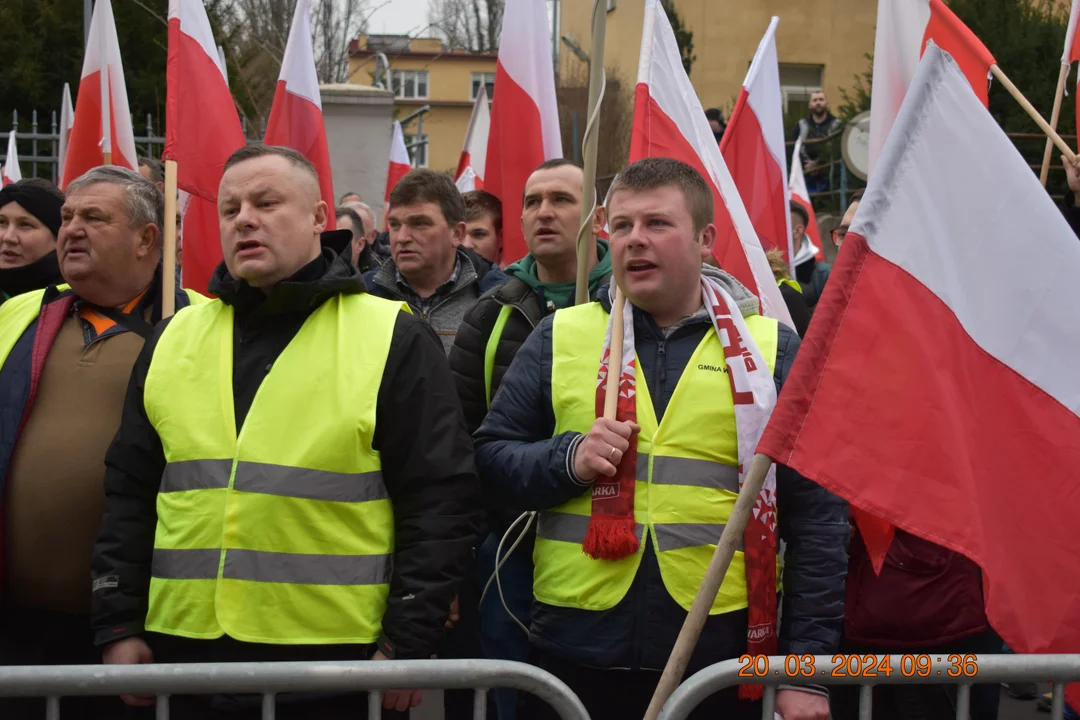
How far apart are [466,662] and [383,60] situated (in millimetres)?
16666

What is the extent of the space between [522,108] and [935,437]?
3.42 metres

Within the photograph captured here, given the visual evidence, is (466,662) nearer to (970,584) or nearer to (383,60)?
(970,584)

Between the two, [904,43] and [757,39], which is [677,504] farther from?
[757,39]

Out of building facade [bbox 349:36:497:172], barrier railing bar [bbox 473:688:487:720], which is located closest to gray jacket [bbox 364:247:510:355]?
barrier railing bar [bbox 473:688:487:720]

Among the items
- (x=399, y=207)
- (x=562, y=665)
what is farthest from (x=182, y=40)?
(x=562, y=665)

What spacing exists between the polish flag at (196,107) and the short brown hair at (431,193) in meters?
0.75

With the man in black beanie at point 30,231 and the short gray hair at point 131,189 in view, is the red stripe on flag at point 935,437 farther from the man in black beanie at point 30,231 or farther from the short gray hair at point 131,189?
the man in black beanie at point 30,231

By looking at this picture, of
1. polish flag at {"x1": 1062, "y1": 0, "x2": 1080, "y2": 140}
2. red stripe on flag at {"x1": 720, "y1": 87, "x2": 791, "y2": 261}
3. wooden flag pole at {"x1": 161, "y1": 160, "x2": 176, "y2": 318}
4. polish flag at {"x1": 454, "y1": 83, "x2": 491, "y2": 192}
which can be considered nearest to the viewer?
wooden flag pole at {"x1": 161, "y1": 160, "x2": 176, "y2": 318}

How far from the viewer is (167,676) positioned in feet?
7.29

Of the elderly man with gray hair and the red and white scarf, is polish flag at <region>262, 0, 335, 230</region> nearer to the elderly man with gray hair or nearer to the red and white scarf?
the elderly man with gray hair

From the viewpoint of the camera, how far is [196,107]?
504 cm

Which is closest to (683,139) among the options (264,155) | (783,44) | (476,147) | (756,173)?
(264,155)

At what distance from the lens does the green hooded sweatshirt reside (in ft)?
13.8

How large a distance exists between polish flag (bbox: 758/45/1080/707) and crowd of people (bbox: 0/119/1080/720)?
415 mm
